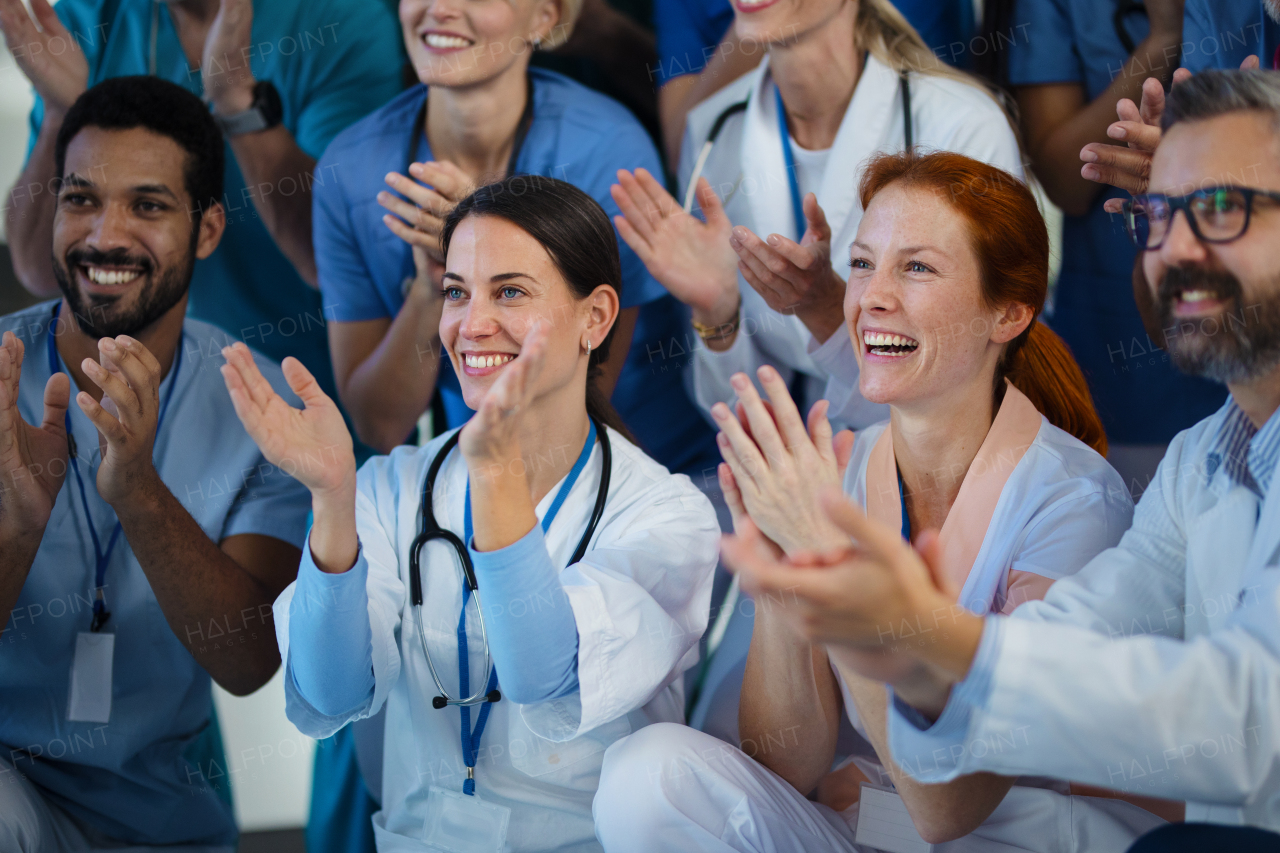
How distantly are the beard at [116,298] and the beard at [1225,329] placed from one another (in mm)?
2015

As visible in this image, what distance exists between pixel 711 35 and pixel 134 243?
1478mm

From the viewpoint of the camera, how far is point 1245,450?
4.46 feet

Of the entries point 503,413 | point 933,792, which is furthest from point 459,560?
point 933,792

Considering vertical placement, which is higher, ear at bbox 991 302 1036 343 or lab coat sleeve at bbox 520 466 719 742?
ear at bbox 991 302 1036 343

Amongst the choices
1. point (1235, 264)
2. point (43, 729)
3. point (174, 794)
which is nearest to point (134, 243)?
point (43, 729)

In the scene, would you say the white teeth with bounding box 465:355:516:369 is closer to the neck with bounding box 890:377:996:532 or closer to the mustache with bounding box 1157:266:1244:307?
the neck with bounding box 890:377:996:532

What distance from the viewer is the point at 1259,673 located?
1112mm

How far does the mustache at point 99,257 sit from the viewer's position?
7.32 ft

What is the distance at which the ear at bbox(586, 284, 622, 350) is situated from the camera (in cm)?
184

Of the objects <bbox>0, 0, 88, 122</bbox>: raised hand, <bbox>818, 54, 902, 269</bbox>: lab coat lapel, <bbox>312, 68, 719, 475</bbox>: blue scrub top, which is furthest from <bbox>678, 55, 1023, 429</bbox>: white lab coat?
<bbox>0, 0, 88, 122</bbox>: raised hand

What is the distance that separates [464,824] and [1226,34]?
2.11m

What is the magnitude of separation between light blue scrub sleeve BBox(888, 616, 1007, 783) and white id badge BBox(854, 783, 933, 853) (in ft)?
1.30

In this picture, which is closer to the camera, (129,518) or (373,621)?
(373,621)

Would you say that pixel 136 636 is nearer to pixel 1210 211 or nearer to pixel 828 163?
pixel 828 163
